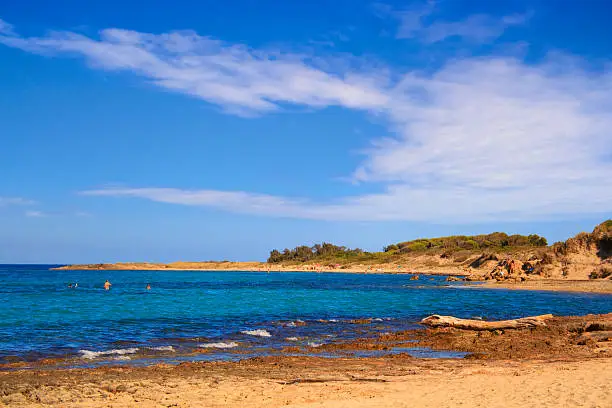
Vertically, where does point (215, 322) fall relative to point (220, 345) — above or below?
below

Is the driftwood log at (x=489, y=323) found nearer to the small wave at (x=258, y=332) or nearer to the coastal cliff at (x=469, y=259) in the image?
the small wave at (x=258, y=332)

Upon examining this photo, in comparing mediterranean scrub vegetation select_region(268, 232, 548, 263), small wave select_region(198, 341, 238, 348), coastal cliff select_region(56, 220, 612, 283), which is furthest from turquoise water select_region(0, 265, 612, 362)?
mediterranean scrub vegetation select_region(268, 232, 548, 263)

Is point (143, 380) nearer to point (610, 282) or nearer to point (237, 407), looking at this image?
point (237, 407)

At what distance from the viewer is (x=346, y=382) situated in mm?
13391

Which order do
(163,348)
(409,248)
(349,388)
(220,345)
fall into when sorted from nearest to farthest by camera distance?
(349,388), (163,348), (220,345), (409,248)

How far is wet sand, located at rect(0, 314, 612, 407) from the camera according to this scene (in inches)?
446

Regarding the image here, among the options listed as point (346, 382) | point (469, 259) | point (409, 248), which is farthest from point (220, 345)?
point (409, 248)

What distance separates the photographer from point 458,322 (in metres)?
24.5

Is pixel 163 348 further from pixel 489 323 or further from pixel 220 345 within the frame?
pixel 489 323

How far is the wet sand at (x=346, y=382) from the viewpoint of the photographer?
37.1ft

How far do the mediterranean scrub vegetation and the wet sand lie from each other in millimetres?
104353

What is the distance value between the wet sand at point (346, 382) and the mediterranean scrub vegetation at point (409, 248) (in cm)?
10435

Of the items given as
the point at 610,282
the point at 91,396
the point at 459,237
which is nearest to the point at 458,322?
the point at 91,396

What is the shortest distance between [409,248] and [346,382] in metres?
137
